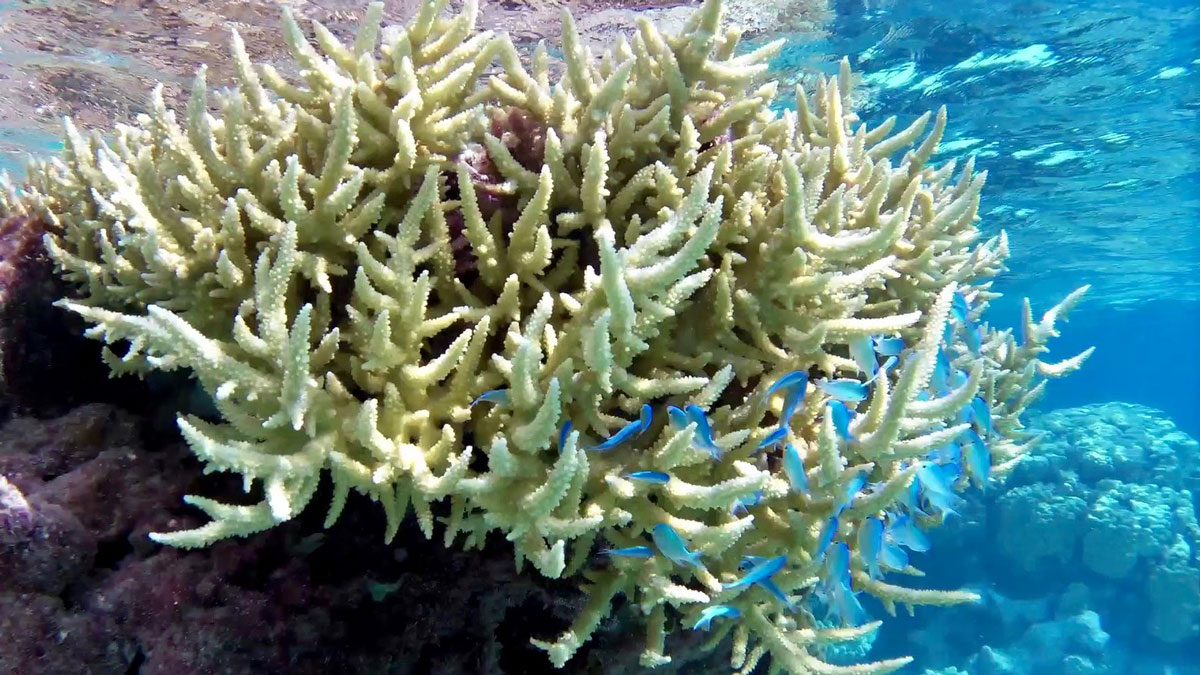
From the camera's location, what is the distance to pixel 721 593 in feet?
9.03

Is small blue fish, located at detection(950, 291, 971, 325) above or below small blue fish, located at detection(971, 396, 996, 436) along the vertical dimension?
above

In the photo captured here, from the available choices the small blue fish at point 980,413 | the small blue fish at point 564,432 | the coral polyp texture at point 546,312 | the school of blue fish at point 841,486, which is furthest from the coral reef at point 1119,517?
the small blue fish at point 564,432

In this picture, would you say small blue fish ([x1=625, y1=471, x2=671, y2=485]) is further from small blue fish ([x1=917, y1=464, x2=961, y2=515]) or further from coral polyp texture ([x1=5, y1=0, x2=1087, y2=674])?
small blue fish ([x1=917, y1=464, x2=961, y2=515])

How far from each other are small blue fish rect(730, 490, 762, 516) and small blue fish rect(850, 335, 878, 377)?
72 cm

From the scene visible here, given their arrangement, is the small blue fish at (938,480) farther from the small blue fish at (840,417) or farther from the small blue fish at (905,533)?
the small blue fish at (840,417)

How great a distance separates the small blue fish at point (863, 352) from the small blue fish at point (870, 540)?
636 millimetres

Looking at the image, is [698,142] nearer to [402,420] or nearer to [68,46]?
[402,420]

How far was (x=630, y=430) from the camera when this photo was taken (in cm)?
228

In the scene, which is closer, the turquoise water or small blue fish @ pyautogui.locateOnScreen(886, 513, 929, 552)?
small blue fish @ pyautogui.locateOnScreen(886, 513, 929, 552)

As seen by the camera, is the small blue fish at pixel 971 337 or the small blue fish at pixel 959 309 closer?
the small blue fish at pixel 959 309

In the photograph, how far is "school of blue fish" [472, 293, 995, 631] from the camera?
246cm

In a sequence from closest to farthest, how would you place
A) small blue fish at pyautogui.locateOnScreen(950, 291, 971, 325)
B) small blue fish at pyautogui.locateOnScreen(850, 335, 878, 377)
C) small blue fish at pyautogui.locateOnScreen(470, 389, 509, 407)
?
1. small blue fish at pyautogui.locateOnScreen(470, 389, 509, 407)
2. small blue fish at pyautogui.locateOnScreen(850, 335, 878, 377)
3. small blue fish at pyautogui.locateOnScreen(950, 291, 971, 325)

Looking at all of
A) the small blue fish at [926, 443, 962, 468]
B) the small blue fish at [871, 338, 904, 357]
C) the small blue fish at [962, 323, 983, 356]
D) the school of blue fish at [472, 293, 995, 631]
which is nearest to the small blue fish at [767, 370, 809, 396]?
the school of blue fish at [472, 293, 995, 631]

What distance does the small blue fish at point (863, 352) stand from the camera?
283 cm
